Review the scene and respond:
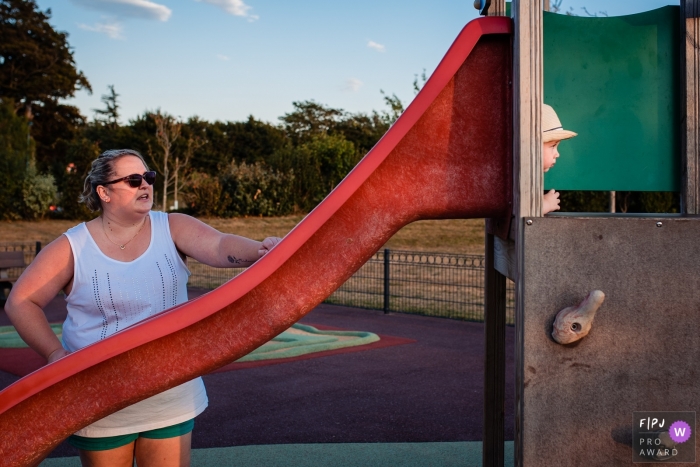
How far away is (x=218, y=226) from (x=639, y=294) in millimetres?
20695

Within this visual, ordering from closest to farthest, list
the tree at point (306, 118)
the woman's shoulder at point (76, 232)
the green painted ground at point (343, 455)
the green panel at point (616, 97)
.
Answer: the green panel at point (616, 97) → the woman's shoulder at point (76, 232) → the green painted ground at point (343, 455) → the tree at point (306, 118)

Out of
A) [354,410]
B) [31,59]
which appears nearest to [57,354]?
[354,410]

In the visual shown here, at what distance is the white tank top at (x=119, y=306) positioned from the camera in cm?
267

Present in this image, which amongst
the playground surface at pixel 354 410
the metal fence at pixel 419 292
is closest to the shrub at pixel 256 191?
the metal fence at pixel 419 292

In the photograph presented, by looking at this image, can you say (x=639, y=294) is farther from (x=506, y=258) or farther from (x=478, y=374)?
(x=478, y=374)

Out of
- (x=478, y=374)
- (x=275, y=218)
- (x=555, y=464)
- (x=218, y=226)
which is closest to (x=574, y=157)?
(x=555, y=464)

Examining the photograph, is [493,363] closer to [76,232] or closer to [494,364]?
[494,364]

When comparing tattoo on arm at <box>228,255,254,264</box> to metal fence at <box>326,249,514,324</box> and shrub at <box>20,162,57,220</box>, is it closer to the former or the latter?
metal fence at <box>326,249,514,324</box>

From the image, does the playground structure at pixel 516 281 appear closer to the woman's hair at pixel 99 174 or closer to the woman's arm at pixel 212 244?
the woman's arm at pixel 212 244

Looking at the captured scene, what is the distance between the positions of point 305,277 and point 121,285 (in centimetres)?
85

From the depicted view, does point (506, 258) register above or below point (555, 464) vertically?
above

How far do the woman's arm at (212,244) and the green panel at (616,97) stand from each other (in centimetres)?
113

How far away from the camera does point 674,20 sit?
249 cm

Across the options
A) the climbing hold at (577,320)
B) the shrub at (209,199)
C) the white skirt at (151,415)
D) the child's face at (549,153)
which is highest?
the shrub at (209,199)
